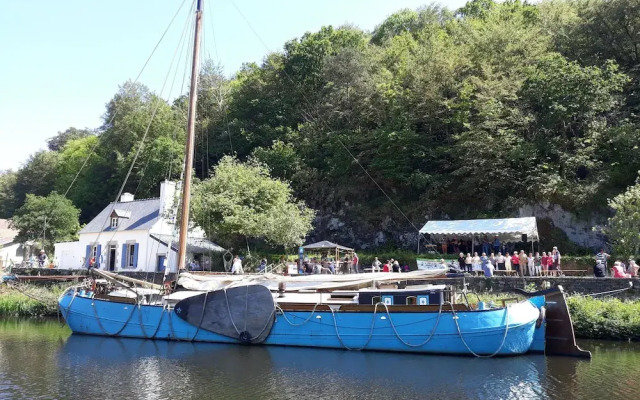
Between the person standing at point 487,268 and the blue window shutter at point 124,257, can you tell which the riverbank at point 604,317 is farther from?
the blue window shutter at point 124,257

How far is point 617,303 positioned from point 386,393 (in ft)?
45.4

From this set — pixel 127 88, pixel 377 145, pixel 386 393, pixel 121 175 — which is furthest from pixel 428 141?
pixel 127 88

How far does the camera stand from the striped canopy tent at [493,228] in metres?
30.8

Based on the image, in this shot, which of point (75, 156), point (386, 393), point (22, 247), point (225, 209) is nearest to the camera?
point (386, 393)

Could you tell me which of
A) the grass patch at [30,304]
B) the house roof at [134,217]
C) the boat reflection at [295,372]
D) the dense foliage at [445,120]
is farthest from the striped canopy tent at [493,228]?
the grass patch at [30,304]

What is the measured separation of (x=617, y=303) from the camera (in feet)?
73.5

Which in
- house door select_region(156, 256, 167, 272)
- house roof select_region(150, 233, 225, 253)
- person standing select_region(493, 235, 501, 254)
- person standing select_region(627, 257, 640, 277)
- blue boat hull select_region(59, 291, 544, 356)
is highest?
house roof select_region(150, 233, 225, 253)

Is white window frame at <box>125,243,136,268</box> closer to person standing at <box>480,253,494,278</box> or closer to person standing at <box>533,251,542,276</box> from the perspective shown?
person standing at <box>480,253,494,278</box>

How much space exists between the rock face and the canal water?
1438 cm

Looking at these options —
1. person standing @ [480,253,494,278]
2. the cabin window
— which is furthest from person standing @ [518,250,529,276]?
→ the cabin window

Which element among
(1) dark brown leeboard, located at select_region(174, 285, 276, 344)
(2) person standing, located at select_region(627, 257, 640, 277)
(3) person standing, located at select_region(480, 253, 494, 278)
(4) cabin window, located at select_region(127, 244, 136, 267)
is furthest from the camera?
(4) cabin window, located at select_region(127, 244, 136, 267)

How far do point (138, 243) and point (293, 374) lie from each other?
29260 millimetres

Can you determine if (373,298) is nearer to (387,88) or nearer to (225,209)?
(225,209)

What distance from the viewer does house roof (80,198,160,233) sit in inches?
1677
